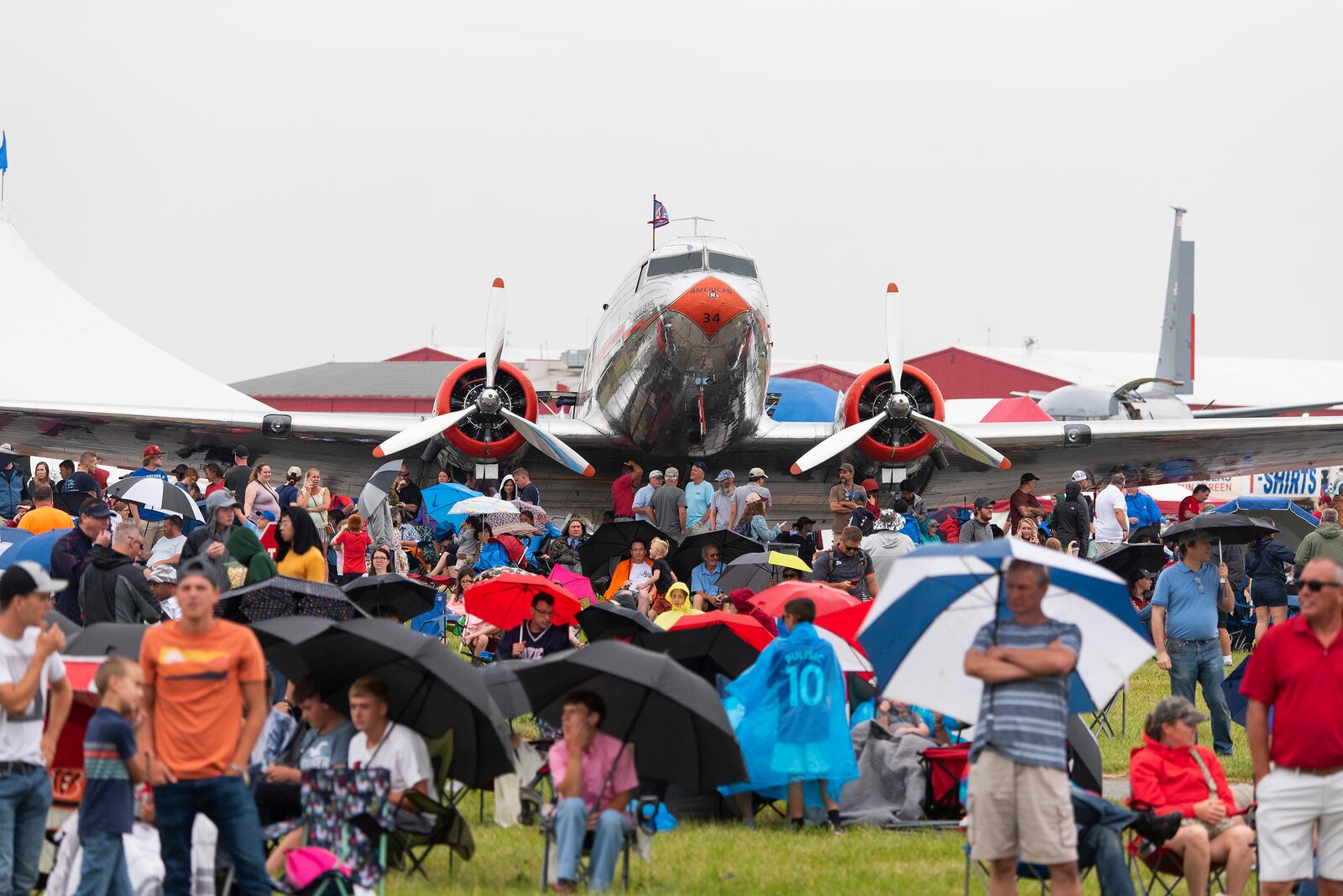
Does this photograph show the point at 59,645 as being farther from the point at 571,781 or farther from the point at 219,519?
the point at 219,519

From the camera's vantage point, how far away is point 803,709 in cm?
832

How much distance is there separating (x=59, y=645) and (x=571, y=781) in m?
2.36

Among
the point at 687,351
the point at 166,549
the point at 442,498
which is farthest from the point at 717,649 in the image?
the point at 687,351

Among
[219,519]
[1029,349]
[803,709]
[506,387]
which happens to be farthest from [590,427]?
[1029,349]

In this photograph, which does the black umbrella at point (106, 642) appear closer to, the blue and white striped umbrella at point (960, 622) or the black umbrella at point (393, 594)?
the blue and white striped umbrella at point (960, 622)

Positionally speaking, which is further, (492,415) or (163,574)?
(492,415)

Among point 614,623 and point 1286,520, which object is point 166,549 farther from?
point 1286,520

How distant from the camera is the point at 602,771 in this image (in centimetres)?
711

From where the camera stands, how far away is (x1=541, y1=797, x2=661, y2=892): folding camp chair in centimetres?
701

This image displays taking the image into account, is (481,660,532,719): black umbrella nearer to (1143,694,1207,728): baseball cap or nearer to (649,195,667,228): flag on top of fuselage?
(1143,694,1207,728): baseball cap

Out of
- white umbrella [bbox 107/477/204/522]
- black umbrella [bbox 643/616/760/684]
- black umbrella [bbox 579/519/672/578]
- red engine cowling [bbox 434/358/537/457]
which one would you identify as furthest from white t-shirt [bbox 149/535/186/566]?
red engine cowling [bbox 434/358/537/457]

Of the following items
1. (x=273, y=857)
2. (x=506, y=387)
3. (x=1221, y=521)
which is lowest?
(x=273, y=857)

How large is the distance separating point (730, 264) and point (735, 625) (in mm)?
11456

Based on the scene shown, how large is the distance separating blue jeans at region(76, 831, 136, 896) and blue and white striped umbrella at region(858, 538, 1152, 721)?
121 inches
